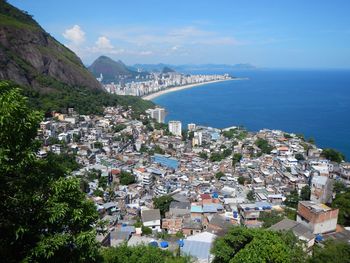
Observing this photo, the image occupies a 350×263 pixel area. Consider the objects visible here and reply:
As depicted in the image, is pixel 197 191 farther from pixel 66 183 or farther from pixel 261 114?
pixel 261 114

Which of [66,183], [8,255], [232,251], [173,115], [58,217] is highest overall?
[66,183]

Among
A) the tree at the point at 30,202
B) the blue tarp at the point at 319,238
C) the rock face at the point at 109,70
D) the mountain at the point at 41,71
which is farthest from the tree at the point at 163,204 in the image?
the rock face at the point at 109,70

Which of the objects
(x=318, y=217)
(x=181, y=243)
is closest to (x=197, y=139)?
(x=318, y=217)

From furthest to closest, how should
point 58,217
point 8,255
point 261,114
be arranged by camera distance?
1. point 261,114
2. point 58,217
3. point 8,255

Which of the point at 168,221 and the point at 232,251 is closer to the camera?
the point at 232,251

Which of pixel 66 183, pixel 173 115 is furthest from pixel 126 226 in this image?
pixel 173 115

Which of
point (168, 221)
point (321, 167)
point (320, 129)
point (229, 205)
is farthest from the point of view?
point (320, 129)

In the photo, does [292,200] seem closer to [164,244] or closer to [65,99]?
[164,244]
